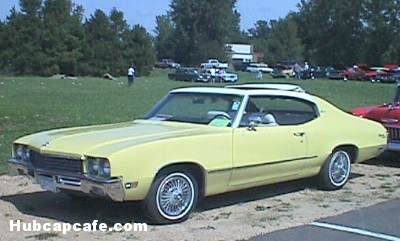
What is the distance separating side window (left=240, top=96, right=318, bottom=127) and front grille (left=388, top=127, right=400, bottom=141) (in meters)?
2.55

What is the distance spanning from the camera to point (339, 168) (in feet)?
29.6

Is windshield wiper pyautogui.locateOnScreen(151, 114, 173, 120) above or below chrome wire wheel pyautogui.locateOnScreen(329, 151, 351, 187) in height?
above

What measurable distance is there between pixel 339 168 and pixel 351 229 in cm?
225

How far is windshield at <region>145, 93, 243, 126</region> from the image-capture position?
7855mm

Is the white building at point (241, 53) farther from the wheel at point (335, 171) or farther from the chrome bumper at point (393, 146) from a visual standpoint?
the wheel at point (335, 171)

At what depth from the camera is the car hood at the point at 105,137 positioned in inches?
265

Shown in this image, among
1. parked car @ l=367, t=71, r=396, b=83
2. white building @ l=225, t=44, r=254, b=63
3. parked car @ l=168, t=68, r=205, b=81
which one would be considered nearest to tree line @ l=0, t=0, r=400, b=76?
white building @ l=225, t=44, r=254, b=63

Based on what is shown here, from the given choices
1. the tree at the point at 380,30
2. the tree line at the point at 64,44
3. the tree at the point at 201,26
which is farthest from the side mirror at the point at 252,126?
the tree at the point at 201,26

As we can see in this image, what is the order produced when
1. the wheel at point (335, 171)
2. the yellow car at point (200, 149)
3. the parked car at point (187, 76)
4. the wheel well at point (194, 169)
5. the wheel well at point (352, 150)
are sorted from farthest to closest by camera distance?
the parked car at point (187, 76)
the wheel well at point (352, 150)
the wheel at point (335, 171)
the wheel well at point (194, 169)
the yellow car at point (200, 149)

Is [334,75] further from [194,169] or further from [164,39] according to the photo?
[194,169]

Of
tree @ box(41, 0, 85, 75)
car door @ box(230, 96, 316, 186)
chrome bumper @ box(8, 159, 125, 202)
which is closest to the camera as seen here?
chrome bumper @ box(8, 159, 125, 202)

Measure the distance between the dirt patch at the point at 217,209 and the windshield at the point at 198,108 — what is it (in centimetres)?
97

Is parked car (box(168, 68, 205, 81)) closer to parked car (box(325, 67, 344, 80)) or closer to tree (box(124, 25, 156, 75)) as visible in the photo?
tree (box(124, 25, 156, 75))

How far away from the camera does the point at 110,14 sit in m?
84.7
